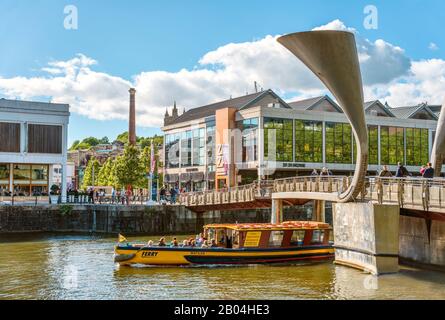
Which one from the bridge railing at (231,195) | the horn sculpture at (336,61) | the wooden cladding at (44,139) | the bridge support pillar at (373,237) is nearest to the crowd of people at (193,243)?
the bridge support pillar at (373,237)

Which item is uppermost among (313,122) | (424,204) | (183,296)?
(313,122)

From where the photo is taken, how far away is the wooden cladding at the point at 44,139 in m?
63.7

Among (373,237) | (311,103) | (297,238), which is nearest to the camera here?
(373,237)

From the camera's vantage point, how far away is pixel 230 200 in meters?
54.6

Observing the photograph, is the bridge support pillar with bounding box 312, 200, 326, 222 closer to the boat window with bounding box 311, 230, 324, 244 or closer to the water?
the boat window with bounding box 311, 230, 324, 244

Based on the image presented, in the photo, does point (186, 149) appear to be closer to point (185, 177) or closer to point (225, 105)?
point (185, 177)

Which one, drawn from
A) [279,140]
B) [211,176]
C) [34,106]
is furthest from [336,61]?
[211,176]

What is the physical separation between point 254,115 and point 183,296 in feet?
169

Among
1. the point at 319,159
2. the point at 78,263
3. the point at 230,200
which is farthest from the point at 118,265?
the point at 319,159

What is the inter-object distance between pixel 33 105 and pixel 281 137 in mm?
29619

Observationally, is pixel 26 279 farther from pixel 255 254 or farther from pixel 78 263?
pixel 255 254

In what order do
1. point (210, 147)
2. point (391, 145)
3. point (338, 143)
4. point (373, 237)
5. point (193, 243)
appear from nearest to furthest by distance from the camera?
point (373, 237) → point (193, 243) → point (338, 143) → point (210, 147) → point (391, 145)

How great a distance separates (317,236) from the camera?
3784 centimetres
